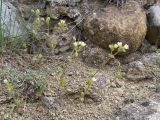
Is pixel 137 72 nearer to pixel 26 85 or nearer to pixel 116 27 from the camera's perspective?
pixel 116 27

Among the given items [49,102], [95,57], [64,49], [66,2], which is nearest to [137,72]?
[95,57]

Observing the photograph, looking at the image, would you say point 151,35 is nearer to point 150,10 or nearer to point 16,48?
point 150,10

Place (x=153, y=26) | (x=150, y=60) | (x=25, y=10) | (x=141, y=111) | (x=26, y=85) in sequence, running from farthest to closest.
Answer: (x=25, y=10), (x=153, y=26), (x=150, y=60), (x=26, y=85), (x=141, y=111)

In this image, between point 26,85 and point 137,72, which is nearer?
point 26,85

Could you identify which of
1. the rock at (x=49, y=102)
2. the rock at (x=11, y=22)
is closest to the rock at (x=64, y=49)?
the rock at (x=11, y=22)

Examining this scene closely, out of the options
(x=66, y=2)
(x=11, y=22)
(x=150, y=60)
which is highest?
(x=66, y=2)

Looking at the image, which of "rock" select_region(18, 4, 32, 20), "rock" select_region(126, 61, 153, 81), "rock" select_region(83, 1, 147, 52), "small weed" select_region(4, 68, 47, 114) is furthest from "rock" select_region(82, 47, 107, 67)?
"rock" select_region(18, 4, 32, 20)

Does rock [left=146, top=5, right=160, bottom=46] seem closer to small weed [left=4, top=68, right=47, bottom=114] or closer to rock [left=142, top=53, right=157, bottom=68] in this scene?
rock [left=142, top=53, right=157, bottom=68]
